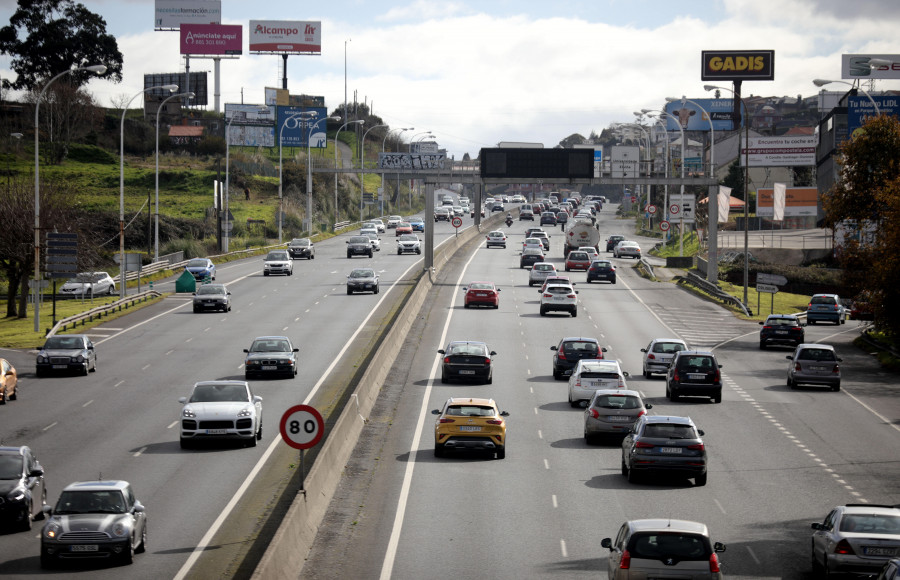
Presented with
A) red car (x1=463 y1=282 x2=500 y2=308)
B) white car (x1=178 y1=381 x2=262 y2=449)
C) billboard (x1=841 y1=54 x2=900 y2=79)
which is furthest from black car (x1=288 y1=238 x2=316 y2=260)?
white car (x1=178 y1=381 x2=262 y2=449)

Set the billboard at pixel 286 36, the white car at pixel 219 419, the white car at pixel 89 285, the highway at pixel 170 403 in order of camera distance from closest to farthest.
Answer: the highway at pixel 170 403 → the white car at pixel 219 419 → the white car at pixel 89 285 → the billboard at pixel 286 36

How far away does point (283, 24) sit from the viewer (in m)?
161

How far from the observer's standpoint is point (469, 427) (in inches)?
1086

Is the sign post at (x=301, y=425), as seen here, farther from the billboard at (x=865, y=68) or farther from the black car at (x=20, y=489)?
the billboard at (x=865, y=68)

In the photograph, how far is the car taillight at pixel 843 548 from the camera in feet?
55.3

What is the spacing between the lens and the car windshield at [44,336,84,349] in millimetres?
42062

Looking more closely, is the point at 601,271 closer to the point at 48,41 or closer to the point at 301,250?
the point at 301,250

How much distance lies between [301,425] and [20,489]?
538 cm

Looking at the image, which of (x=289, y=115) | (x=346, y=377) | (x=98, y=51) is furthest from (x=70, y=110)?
(x=346, y=377)

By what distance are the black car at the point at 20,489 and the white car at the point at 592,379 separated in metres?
17.2

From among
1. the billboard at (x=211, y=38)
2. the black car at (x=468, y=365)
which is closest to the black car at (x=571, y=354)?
the black car at (x=468, y=365)

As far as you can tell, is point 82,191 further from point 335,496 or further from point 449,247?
point 335,496

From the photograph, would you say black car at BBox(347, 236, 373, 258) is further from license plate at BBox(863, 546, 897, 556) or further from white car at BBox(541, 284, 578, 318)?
license plate at BBox(863, 546, 897, 556)

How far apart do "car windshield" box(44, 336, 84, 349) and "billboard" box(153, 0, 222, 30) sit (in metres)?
117
